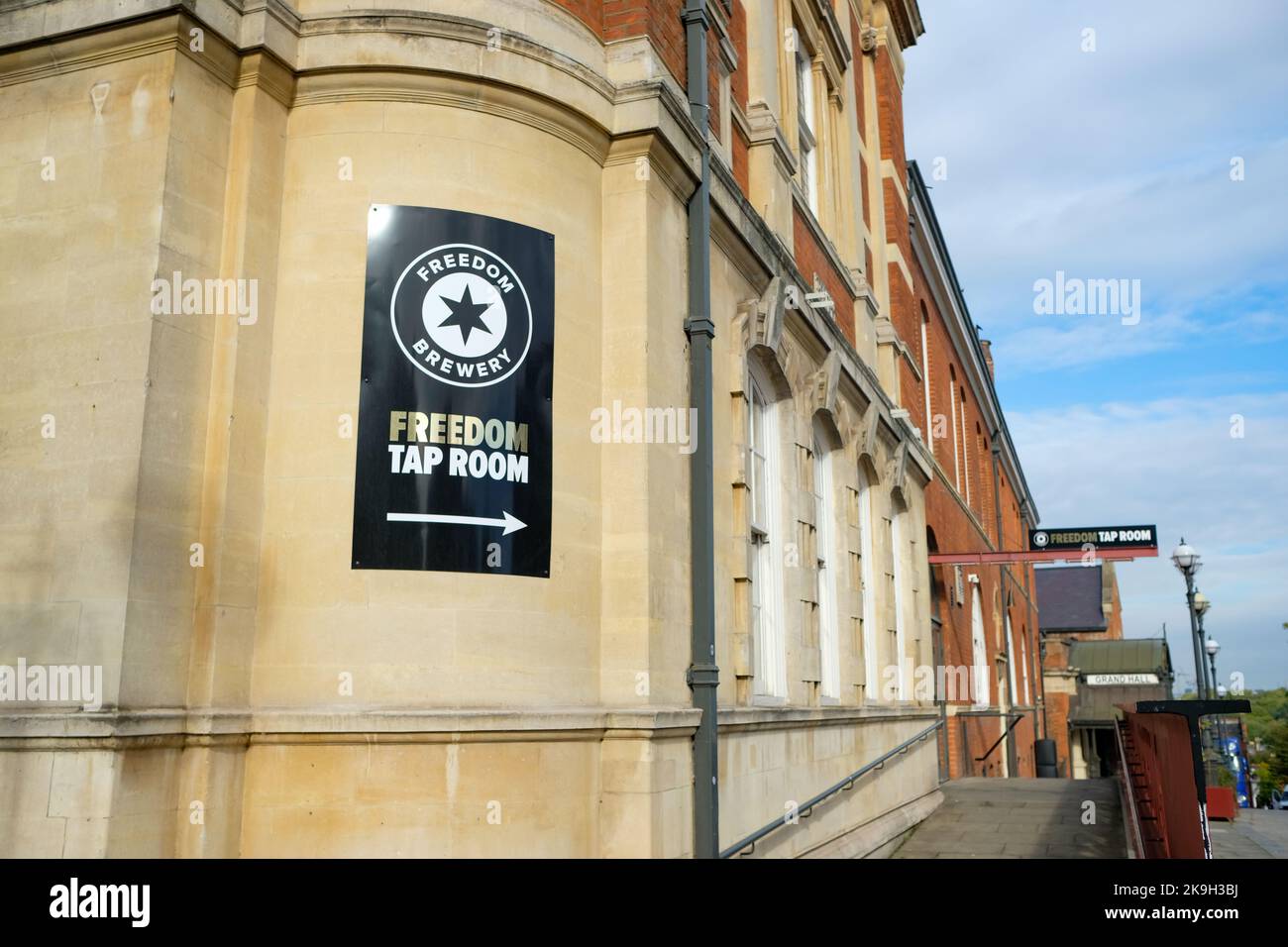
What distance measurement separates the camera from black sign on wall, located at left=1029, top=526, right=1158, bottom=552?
67.1 ft

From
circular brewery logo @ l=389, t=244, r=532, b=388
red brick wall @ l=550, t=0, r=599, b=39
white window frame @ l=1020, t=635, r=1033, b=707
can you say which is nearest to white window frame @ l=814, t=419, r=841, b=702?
red brick wall @ l=550, t=0, r=599, b=39

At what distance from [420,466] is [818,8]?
12.1 meters

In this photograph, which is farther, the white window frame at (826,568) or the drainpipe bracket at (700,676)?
the white window frame at (826,568)

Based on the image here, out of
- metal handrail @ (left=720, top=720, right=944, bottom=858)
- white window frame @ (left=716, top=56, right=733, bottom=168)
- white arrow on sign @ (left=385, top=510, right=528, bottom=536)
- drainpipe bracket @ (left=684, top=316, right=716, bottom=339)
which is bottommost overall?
metal handrail @ (left=720, top=720, right=944, bottom=858)

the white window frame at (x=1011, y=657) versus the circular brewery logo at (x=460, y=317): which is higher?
the circular brewery logo at (x=460, y=317)

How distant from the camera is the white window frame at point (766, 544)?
484 inches

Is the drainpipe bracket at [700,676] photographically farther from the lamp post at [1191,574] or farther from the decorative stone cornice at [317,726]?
the lamp post at [1191,574]

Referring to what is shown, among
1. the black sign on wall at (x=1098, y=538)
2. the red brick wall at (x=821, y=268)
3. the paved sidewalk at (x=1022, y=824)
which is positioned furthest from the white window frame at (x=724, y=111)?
the black sign on wall at (x=1098, y=538)

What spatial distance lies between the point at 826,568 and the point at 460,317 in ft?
27.6

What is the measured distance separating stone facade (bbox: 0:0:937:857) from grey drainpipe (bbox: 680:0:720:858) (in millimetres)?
179

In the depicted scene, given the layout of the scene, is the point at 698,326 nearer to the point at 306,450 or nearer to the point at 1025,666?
the point at 306,450

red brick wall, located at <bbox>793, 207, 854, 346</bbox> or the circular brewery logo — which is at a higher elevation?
red brick wall, located at <bbox>793, 207, 854, 346</bbox>

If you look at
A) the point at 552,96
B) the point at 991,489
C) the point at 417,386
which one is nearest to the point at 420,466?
the point at 417,386

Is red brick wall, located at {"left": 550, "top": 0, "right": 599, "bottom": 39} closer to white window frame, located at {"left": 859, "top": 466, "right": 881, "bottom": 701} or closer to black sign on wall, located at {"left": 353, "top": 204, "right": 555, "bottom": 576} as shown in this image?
black sign on wall, located at {"left": 353, "top": 204, "right": 555, "bottom": 576}
